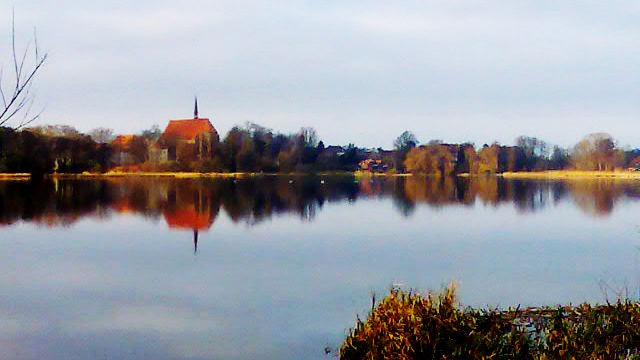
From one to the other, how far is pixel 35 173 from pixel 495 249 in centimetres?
6974

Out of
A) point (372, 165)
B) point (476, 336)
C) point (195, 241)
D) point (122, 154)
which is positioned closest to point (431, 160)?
point (372, 165)

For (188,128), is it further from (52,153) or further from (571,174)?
(571,174)

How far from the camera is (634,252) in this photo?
1814cm

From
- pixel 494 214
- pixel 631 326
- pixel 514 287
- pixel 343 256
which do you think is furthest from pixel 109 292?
pixel 494 214

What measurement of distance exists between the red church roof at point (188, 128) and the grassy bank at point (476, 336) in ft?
323

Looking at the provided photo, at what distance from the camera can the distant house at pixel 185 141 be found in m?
90.4

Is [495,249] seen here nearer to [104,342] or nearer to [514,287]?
[514,287]

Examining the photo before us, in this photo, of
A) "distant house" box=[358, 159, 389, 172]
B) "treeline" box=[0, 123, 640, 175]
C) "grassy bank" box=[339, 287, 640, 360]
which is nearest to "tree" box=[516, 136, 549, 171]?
"treeline" box=[0, 123, 640, 175]

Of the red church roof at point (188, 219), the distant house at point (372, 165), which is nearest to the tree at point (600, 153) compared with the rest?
the distant house at point (372, 165)

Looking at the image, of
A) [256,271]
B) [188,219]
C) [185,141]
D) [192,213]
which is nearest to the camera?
[256,271]

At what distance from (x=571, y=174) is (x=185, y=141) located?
65.4 metres

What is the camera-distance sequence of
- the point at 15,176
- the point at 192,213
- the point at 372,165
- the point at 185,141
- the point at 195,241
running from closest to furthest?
the point at 195,241 < the point at 192,213 < the point at 15,176 < the point at 185,141 < the point at 372,165

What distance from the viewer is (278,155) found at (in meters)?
96.5

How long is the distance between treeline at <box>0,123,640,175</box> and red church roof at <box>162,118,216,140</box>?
259 cm
